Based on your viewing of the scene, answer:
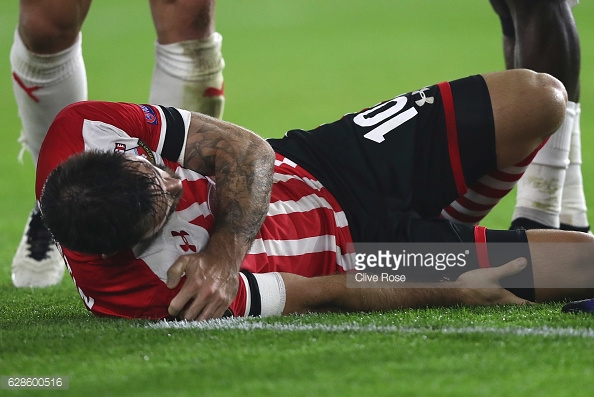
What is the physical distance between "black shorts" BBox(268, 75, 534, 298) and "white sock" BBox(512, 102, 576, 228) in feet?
1.62

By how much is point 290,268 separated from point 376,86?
6985 millimetres

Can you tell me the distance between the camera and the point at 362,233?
8.12ft

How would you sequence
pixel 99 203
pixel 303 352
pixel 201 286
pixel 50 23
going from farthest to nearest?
1. pixel 50 23
2. pixel 201 286
3. pixel 99 203
4. pixel 303 352

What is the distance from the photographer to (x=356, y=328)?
1.97 metres

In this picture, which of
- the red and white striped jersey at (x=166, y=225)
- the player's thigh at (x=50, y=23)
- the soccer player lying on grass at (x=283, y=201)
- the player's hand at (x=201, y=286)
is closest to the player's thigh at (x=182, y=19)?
the player's thigh at (x=50, y=23)

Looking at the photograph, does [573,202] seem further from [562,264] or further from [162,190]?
[162,190]

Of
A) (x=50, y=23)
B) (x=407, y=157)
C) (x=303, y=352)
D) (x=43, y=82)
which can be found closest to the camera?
(x=303, y=352)

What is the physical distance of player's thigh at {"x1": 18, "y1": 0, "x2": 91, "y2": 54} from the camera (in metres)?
2.94

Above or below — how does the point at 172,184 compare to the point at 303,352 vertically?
above

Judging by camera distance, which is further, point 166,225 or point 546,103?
point 546,103

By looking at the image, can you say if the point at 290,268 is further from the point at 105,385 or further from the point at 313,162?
the point at 105,385

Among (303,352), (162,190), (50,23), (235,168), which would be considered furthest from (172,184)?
(50,23)

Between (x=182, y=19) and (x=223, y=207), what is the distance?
1.09m

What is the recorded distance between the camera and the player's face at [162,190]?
6.76 feet
